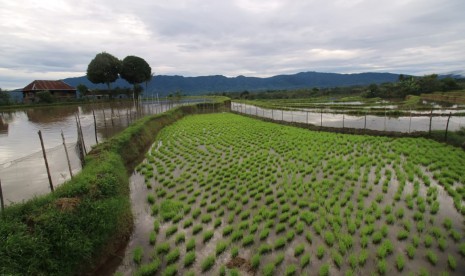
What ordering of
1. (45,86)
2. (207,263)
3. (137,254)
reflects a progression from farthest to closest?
(45,86), (137,254), (207,263)

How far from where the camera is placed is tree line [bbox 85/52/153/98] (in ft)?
165

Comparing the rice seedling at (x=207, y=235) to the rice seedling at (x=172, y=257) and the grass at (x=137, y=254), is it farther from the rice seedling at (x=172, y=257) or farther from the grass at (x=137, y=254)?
the grass at (x=137, y=254)

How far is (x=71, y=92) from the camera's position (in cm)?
5756

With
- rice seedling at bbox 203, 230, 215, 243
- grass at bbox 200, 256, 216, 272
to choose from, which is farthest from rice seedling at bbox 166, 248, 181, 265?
rice seedling at bbox 203, 230, 215, 243

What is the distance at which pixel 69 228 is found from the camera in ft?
16.7

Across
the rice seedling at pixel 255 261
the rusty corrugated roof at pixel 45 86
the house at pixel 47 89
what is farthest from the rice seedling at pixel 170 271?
the rusty corrugated roof at pixel 45 86

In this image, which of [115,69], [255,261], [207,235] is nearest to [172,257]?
[207,235]

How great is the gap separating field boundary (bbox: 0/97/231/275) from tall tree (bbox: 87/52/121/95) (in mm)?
50229

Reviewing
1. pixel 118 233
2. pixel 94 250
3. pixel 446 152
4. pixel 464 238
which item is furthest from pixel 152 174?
pixel 446 152

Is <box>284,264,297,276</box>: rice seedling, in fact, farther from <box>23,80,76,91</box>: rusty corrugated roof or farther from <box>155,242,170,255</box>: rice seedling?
<box>23,80,76,91</box>: rusty corrugated roof

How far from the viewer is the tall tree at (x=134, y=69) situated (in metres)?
54.7

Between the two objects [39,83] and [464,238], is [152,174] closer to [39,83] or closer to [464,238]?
[464,238]

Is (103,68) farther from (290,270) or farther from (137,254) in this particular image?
(290,270)

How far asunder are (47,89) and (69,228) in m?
59.2
